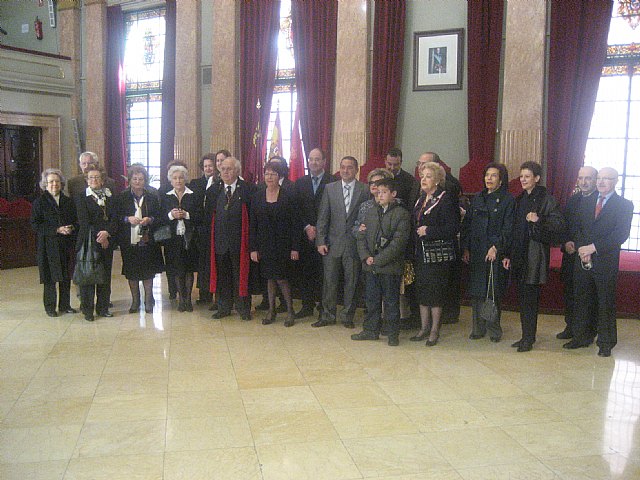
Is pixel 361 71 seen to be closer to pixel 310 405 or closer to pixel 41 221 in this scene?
pixel 41 221

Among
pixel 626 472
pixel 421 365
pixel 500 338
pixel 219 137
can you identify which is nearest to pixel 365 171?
pixel 219 137

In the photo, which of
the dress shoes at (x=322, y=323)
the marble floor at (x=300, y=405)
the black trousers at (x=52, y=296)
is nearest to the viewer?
the marble floor at (x=300, y=405)

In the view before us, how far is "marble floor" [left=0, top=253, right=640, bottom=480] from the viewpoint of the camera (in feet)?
9.37

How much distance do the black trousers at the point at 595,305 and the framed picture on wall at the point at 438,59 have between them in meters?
3.61

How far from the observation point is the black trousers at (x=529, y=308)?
479 cm

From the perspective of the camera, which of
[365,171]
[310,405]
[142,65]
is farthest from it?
[142,65]

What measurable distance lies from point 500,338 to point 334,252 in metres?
1.59

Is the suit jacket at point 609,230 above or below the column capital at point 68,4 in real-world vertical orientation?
below

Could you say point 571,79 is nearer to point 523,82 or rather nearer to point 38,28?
point 523,82

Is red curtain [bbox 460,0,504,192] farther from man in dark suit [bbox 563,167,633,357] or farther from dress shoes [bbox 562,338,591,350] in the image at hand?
dress shoes [bbox 562,338,591,350]

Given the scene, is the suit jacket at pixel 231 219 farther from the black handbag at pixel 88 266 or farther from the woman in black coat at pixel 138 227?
the black handbag at pixel 88 266

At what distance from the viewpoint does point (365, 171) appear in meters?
7.89

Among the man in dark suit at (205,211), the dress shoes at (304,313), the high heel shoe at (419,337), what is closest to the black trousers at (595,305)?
the high heel shoe at (419,337)

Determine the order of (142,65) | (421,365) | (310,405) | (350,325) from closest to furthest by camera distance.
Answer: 1. (310,405)
2. (421,365)
3. (350,325)
4. (142,65)
